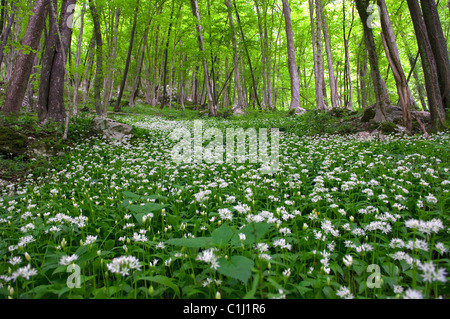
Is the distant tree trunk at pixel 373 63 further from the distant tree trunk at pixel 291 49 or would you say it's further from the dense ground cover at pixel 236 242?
the distant tree trunk at pixel 291 49

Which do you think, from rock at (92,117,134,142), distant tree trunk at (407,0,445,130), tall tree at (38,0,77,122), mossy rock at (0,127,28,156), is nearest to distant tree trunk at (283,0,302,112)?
distant tree trunk at (407,0,445,130)

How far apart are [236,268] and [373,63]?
9.21 meters

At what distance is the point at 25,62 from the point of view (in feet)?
24.5

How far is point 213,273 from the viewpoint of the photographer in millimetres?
1880

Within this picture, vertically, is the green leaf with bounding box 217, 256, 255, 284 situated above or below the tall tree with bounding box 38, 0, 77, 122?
below

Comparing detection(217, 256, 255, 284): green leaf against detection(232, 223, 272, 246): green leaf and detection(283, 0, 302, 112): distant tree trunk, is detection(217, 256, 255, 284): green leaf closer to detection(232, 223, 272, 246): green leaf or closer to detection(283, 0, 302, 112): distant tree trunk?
detection(232, 223, 272, 246): green leaf

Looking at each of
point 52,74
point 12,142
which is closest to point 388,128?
point 12,142

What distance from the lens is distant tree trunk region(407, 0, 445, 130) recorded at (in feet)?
24.8

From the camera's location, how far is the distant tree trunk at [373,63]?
7.99 meters

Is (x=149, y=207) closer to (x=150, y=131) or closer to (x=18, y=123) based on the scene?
(x=18, y=123)

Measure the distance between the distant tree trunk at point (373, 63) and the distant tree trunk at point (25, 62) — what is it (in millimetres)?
9922

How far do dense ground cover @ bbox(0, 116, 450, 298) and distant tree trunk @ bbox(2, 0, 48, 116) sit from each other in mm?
4320

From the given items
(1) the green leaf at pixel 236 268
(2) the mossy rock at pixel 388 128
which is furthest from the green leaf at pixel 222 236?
(2) the mossy rock at pixel 388 128

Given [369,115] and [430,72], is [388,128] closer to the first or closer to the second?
[369,115]
